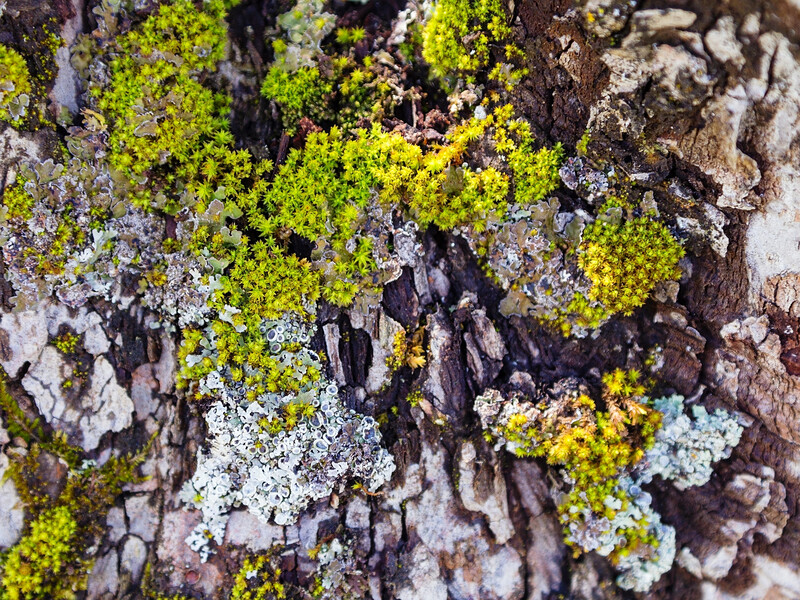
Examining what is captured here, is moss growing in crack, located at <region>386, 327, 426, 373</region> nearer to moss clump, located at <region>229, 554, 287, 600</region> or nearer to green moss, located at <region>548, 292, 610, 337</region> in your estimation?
green moss, located at <region>548, 292, 610, 337</region>

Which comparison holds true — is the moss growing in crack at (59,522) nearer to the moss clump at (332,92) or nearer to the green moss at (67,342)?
the green moss at (67,342)

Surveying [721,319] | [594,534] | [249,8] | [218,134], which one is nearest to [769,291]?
[721,319]

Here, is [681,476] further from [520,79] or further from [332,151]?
[332,151]

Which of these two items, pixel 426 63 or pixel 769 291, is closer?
pixel 769 291

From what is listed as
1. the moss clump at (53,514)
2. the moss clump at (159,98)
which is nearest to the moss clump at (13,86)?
the moss clump at (159,98)

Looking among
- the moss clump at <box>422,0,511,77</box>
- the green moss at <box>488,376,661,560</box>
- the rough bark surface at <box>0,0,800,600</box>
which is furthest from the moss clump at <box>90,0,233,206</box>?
the green moss at <box>488,376,661,560</box>
